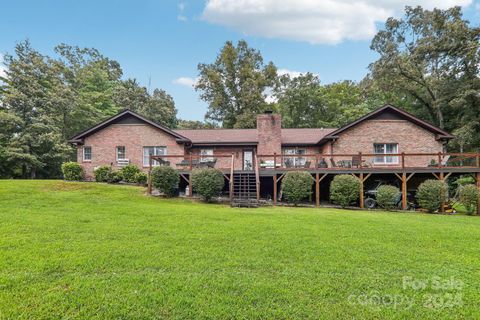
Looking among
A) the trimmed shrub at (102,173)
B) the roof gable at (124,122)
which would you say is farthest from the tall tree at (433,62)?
the trimmed shrub at (102,173)

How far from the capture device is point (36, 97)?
28.3 m

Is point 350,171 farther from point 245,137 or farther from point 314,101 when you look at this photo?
point 314,101

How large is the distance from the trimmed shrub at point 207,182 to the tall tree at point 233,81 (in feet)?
75.5

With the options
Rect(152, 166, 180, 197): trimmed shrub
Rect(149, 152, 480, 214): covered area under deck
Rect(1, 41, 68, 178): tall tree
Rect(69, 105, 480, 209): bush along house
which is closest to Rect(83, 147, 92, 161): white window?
Rect(69, 105, 480, 209): bush along house

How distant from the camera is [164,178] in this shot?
14461mm

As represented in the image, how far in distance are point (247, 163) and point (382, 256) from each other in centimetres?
1497

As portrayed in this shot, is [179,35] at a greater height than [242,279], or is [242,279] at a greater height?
[179,35]

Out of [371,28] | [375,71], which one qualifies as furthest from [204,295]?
[371,28]

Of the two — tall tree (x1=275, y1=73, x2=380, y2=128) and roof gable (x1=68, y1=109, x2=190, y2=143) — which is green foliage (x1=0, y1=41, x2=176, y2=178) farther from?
tall tree (x1=275, y1=73, x2=380, y2=128)

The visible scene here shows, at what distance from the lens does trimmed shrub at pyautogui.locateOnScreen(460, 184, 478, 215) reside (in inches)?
528

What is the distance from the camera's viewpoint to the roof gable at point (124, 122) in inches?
763

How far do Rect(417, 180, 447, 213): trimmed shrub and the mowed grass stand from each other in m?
5.29

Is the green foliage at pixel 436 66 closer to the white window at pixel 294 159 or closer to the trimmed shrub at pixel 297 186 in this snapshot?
the white window at pixel 294 159

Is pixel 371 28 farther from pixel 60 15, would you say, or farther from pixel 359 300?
pixel 359 300
